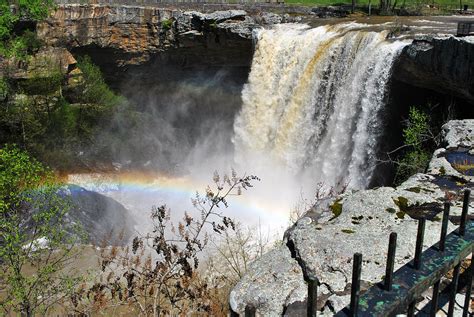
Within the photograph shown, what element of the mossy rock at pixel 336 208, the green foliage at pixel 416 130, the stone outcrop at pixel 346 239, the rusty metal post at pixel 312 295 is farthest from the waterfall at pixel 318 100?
the rusty metal post at pixel 312 295

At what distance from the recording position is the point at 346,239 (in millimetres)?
5738

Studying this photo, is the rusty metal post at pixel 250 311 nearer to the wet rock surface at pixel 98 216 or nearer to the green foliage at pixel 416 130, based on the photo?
the green foliage at pixel 416 130

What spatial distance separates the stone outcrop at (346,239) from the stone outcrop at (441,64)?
5.96 meters

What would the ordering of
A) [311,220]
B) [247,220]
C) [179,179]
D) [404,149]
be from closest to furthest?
[311,220] < [404,149] < [247,220] < [179,179]

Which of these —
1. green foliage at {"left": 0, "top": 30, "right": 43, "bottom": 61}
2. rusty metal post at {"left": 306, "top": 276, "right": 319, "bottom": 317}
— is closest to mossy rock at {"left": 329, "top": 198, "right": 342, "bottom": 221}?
rusty metal post at {"left": 306, "top": 276, "right": 319, "bottom": 317}

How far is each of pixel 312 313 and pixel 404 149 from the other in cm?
1511

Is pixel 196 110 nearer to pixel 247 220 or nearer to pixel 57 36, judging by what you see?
pixel 57 36

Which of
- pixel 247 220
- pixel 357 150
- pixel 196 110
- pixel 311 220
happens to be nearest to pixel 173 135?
pixel 196 110

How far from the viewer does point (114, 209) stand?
1961 cm

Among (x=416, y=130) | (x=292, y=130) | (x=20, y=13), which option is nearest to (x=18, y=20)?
(x=20, y=13)

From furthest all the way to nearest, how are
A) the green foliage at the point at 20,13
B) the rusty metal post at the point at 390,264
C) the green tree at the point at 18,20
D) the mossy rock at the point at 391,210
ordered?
1. the green foliage at the point at 20,13
2. the green tree at the point at 18,20
3. the mossy rock at the point at 391,210
4. the rusty metal post at the point at 390,264

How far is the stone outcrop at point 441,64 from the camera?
1270 centimetres

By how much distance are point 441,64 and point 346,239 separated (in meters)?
9.64

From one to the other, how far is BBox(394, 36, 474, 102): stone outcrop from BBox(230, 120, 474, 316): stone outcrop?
19.6ft
